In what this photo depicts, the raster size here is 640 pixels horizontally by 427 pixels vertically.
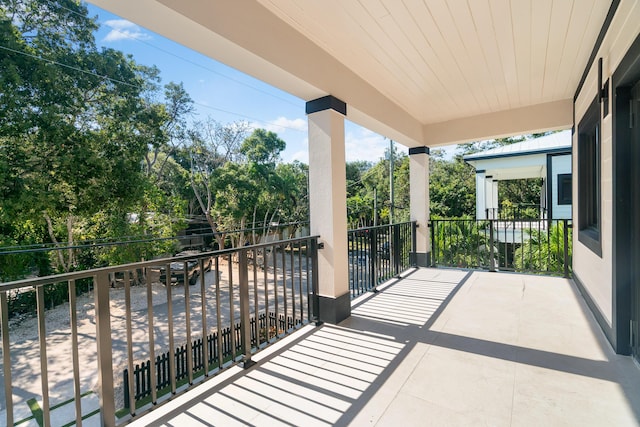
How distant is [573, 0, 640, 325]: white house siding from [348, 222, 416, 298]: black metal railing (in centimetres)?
222

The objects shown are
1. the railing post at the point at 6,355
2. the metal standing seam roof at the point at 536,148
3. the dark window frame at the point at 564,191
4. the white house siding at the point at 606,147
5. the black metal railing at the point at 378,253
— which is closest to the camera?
the railing post at the point at 6,355

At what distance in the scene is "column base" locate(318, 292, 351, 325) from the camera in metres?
2.86

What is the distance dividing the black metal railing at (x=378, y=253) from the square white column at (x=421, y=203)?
0.14 meters

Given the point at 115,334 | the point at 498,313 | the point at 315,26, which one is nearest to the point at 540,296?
the point at 498,313

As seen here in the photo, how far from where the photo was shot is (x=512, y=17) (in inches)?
88.4

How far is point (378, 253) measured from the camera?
13.8 ft

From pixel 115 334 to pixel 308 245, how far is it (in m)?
7.29

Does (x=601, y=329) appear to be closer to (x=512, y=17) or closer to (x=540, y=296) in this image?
(x=540, y=296)

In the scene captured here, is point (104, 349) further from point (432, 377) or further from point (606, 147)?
point (606, 147)

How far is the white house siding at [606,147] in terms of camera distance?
1830mm

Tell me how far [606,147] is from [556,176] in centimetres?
656

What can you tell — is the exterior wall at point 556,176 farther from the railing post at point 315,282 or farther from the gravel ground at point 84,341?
the railing post at point 315,282

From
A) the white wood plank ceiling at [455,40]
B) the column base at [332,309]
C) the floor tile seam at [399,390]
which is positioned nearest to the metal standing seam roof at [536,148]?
the white wood plank ceiling at [455,40]

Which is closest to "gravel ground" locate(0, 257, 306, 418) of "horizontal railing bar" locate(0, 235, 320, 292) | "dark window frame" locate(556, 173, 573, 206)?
"horizontal railing bar" locate(0, 235, 320, 292)
